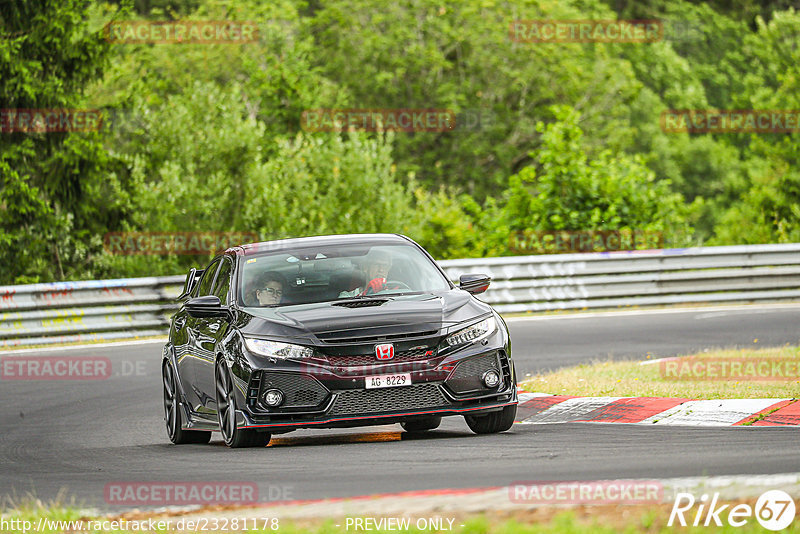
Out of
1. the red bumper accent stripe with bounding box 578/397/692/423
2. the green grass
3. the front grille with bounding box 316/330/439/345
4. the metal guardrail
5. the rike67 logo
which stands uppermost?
the rike67 logo

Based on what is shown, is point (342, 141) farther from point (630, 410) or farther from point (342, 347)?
point (342, 347)

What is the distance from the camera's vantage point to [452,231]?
2958 centimetres

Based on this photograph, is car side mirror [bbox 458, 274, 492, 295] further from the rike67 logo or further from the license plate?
the rike67 logo

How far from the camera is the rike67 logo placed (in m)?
5.42

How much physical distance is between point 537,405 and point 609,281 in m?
12.1

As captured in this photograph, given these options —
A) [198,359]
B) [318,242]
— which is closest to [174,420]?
[198,359]

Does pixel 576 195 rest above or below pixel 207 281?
below

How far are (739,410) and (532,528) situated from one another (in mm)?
4817

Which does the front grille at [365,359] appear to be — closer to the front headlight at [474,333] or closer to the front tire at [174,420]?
the front headlight at [474,333]

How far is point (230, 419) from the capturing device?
9352 mm

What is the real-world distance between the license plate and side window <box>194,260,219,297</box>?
273cm

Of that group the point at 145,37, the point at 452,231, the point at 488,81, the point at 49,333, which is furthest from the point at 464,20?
the point at 49,333

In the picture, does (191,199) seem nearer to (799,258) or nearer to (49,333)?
(49,333)

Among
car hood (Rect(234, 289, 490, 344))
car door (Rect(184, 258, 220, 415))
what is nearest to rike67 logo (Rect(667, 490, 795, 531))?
car hood (Rect(234, 289, 490, 344))
